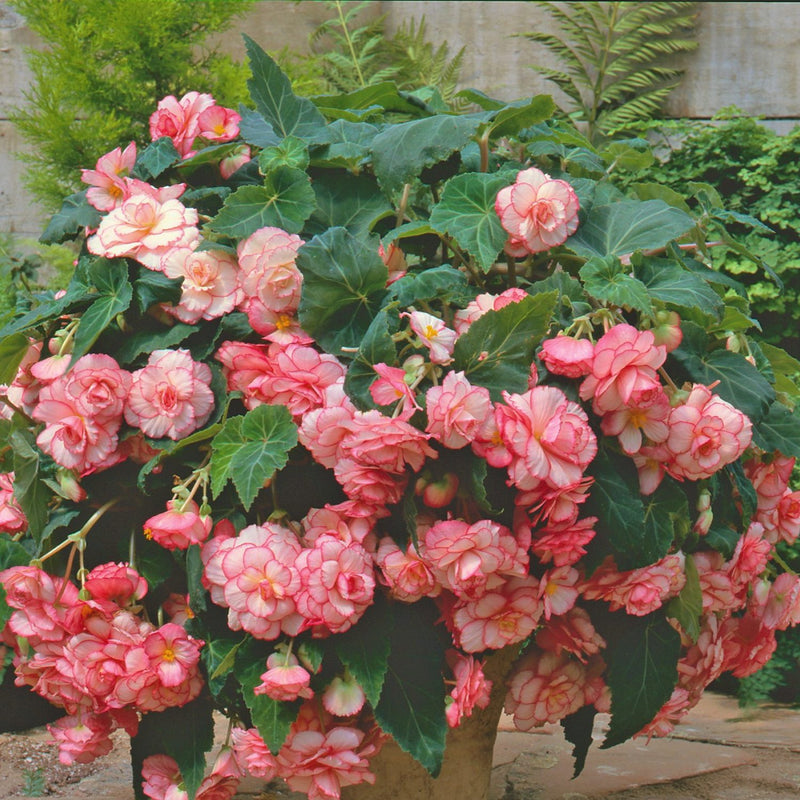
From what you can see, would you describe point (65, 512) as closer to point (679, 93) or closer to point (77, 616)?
point (77, 616)

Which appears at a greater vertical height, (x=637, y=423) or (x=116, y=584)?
(x=637, y=423)

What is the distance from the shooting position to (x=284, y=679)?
1047mm

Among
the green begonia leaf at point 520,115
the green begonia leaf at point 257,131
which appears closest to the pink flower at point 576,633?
the green begonia leaf at point 520,115

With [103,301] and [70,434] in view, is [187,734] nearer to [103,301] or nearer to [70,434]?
[70,434]

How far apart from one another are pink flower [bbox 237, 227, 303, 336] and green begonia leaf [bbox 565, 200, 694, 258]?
33 cm

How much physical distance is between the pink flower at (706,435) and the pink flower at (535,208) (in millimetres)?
252

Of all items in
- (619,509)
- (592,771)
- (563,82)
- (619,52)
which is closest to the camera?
(619,509)

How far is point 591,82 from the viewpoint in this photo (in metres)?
4.85

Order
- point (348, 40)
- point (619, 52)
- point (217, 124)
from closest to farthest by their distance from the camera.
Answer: point (217, 124) → point (348, 40) → point (619, 52)

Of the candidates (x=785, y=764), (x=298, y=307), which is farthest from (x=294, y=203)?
(x=785, y=764)

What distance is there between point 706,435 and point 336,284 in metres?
0.43

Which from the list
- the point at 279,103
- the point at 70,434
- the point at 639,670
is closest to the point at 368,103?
the point at 279,103

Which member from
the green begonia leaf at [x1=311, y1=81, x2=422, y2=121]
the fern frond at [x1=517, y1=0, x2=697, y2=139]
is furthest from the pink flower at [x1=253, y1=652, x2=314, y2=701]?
the fern frond at [x1=517, y1=0, x2=697, y2=139]

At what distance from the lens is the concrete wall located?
→ 14.3 ft
